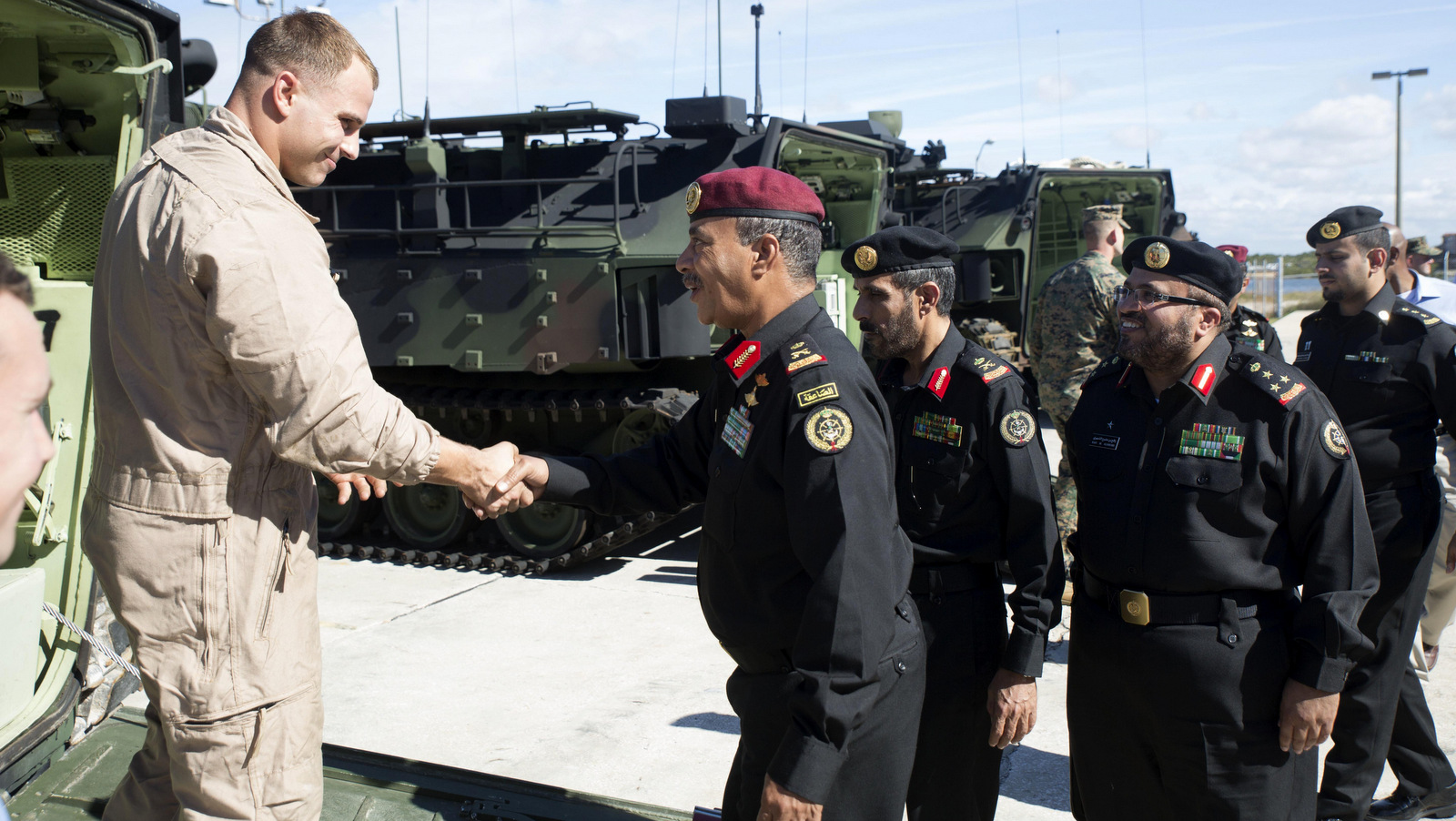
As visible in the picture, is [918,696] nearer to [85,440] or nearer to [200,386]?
[200,386]

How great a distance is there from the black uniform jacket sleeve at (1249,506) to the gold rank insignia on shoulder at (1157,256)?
0.25 metres

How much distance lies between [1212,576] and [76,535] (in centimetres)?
327

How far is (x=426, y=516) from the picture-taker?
7.77 metres

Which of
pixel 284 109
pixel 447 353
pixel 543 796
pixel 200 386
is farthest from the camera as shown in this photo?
pixel 447 353

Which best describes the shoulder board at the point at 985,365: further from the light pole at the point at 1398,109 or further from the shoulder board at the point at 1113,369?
the light pole at the point at 1398,109

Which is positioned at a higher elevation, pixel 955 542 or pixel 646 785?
pixel 955 542

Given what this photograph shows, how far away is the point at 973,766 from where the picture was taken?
2.90m

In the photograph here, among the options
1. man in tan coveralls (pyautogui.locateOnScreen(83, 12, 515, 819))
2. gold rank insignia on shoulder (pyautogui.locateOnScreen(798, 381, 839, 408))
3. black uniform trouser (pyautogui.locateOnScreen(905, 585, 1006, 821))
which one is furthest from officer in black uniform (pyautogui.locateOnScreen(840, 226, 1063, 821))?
man in tan coveralls (pyautogui.locateOnScreen(83, 12, 515, 819))

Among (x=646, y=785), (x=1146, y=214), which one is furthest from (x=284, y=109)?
(x=1146, y=214)

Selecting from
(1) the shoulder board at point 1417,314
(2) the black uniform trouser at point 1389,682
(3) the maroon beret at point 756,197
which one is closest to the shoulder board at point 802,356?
(3) the maroon beret at point 756,197

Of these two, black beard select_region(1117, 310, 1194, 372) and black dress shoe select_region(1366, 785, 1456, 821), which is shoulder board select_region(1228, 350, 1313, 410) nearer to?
black beard select_region(1117, 310, 1194, 372)

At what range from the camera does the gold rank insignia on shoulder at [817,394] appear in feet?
6.70

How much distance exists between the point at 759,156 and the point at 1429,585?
15.9 ft

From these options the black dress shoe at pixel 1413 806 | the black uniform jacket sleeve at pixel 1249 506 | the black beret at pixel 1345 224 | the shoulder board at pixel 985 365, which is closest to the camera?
the black uniform jacket sleeve at pixel 1249 506
